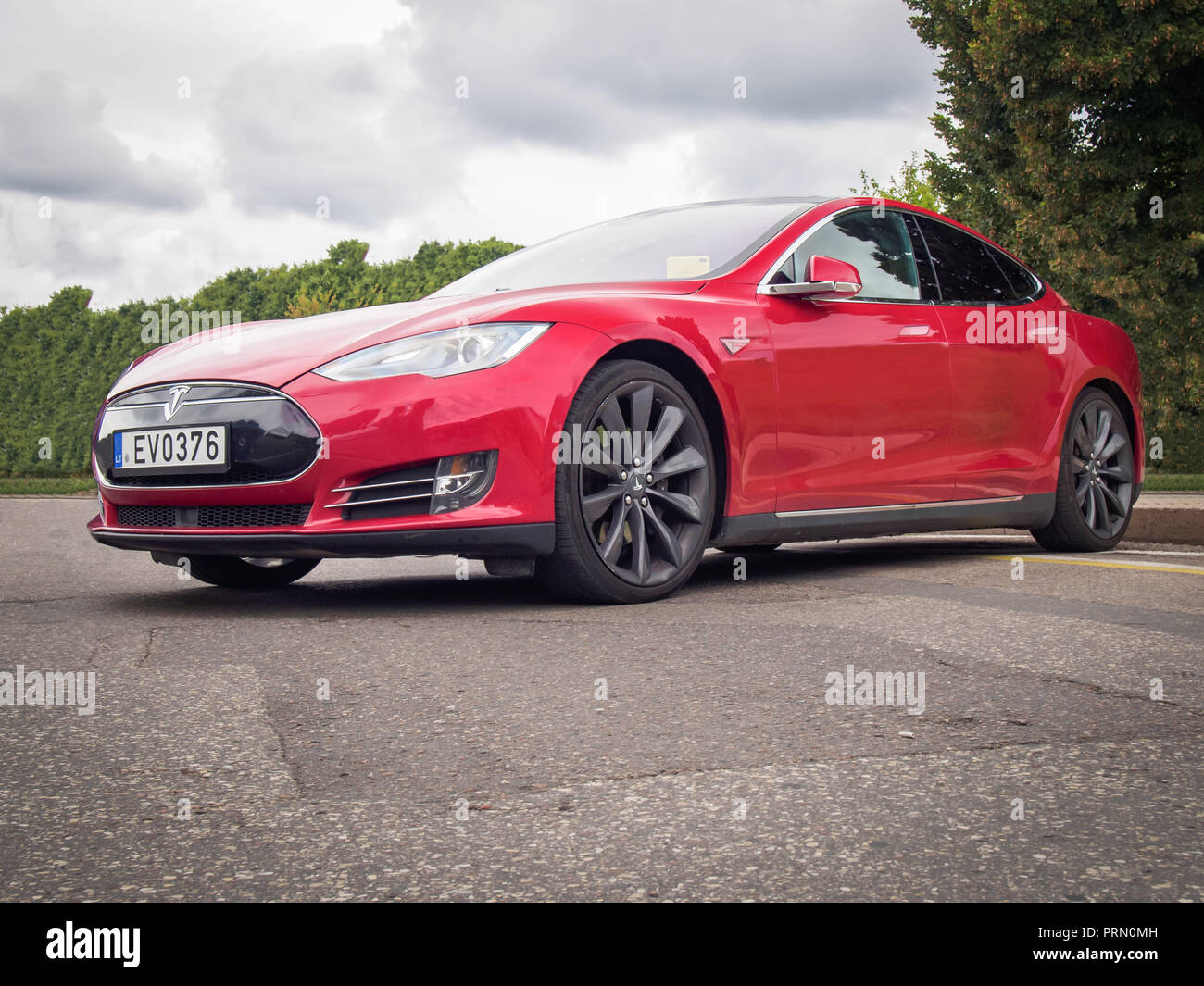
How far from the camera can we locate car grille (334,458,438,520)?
4.11 m

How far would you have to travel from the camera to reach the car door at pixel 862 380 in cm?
502

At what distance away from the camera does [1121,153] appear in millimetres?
16594

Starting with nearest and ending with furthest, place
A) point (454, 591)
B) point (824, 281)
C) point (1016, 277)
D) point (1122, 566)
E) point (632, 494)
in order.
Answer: point (632, 494) → point (824, 281) → point (454, 591) → point (1122, 566) → point (1016, 277)

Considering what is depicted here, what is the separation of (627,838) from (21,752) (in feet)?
4.39

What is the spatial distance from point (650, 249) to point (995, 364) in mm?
1749

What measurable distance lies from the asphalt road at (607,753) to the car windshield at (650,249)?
138 centimetres

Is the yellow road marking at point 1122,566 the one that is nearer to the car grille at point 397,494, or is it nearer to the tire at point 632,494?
the tire at point 632,494

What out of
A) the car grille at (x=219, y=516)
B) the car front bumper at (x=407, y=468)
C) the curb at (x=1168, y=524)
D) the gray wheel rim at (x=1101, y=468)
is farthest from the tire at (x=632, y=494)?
the curb at (x=1168, y=524)

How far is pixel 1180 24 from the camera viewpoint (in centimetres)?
1500

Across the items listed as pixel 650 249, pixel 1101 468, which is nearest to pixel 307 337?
pixel 650 249

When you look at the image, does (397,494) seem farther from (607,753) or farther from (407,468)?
(607,753)

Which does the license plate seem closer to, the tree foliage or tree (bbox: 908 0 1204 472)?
tree (bbox: 908 0 1204 472)

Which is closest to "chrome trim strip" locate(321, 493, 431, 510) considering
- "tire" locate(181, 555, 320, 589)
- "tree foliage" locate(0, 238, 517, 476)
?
"tire" locate(181, 555, 320, 589)
